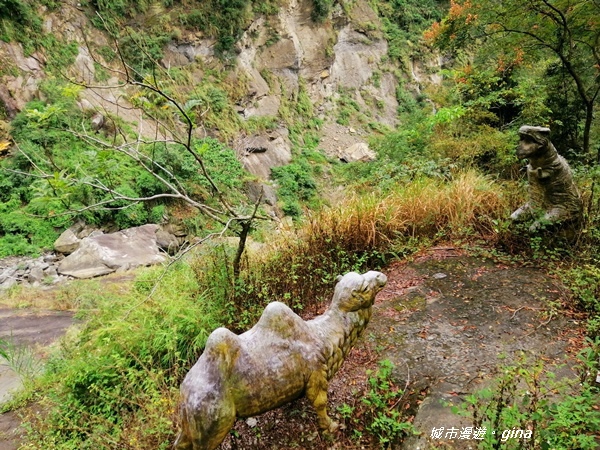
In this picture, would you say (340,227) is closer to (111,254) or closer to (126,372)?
(126,372)

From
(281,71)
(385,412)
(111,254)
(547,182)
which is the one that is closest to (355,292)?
(385,412)

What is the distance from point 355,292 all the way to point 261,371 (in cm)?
73

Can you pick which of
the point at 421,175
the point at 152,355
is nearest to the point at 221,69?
the point at 421,175

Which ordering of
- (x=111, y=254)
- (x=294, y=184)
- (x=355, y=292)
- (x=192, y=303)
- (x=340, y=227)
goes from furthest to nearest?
(x=294, y=184), (x=111, y=254), (x=340, y=227), (x=192, y=303), (x=355, y=292)

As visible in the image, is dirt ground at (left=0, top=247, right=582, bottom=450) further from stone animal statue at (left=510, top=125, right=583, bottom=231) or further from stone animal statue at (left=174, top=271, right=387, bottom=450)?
stone animal statue at (left=510, top=125, right=583, bottom=231)

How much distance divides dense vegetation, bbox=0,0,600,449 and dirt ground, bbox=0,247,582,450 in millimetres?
149

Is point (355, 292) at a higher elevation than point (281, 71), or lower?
lower

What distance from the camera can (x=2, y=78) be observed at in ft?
35.1

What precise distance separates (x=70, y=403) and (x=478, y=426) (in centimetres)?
259

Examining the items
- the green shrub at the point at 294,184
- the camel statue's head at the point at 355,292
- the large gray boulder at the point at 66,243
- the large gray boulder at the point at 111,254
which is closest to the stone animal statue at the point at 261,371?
the camel statue's head at the point at 355,292

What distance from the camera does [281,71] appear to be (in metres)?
17.0

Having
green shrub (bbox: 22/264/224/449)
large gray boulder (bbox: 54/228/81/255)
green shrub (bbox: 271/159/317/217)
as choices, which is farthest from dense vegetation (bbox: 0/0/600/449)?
green shrub (bbox: 271/159/317/217)

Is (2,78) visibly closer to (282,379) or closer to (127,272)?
(127,272)

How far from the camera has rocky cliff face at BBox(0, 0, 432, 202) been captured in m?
11.8
